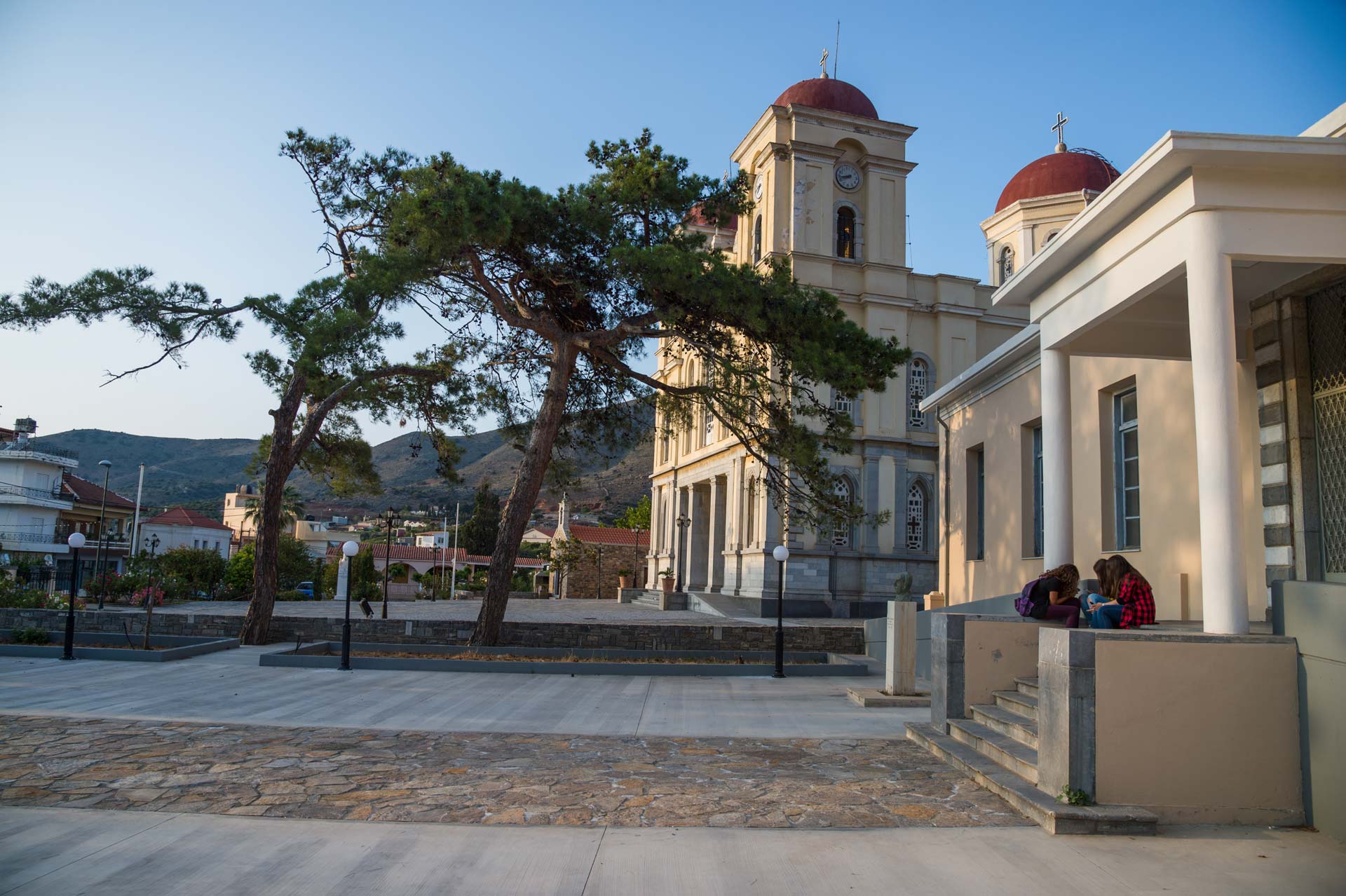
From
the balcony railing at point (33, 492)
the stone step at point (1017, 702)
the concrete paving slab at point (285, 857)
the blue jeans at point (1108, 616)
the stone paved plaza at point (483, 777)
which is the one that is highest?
the balcony railing at point (33, 492)

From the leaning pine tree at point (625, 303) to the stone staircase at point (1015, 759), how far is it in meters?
6.54

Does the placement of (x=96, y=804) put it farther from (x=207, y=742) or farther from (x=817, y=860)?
(x=817, y=860)

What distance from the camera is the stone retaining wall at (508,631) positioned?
59.8ft

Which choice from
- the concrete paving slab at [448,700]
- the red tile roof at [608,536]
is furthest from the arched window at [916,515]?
the red tile roof at [608,536]

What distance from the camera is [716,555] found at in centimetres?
3531

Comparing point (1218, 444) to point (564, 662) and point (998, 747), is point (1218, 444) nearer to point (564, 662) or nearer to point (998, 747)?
point (998, 747)

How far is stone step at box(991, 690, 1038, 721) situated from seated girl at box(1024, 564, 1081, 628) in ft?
2.63

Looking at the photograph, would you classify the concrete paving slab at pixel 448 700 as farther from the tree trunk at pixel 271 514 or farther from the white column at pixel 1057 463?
the tree trunk at pixel 271 514

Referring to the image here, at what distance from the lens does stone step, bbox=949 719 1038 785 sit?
683 centimetres

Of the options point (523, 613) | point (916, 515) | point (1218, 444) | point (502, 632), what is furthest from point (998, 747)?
point (916, 515)

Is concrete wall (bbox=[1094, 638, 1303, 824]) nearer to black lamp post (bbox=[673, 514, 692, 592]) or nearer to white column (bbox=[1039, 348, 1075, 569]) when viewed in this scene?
white column (bbox=[1039, 348, 1075, 569])

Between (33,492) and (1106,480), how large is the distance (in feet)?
201

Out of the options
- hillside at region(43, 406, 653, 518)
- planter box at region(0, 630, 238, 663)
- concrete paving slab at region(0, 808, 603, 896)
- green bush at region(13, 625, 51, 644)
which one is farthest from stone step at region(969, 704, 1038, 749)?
hillside at region(43, 406, 653, 518)

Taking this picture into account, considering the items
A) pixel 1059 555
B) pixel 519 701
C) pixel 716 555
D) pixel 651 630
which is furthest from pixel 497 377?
pixel 716 555
